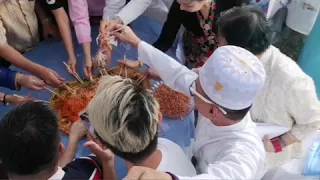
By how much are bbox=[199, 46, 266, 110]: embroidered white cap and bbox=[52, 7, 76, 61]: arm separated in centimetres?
92

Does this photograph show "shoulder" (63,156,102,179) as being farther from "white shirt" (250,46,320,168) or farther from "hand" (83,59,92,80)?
"white shirt" (250,46,320,168)

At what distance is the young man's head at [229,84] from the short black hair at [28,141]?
1.62 ft

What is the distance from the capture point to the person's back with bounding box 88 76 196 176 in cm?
123

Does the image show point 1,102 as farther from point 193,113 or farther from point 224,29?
point 224,29

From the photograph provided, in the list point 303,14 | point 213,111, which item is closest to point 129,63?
point 213,111

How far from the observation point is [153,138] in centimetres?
128

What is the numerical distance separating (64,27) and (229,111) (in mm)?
1112

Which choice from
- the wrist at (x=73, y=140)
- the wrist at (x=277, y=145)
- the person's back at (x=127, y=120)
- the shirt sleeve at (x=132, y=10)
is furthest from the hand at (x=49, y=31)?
the wrist at (x=277, y=145)

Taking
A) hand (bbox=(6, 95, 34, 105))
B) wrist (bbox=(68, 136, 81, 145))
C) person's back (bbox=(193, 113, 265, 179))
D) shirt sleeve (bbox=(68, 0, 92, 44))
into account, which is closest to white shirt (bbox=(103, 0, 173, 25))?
shirt sleeve (bbox=(68, 0, 92, 44))

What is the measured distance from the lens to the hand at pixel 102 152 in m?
1.29

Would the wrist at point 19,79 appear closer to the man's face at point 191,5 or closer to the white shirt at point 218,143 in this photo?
the white shirt at point 218,143

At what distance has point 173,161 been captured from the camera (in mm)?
1395

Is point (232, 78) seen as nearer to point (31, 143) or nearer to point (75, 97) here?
point (31, 143)

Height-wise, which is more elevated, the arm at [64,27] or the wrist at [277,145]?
the arm at [64,27]
